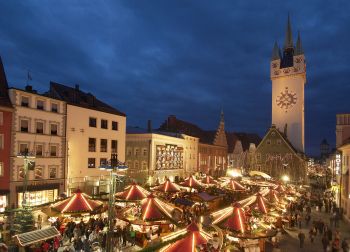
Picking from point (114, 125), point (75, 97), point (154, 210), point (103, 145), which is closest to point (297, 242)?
point (154, 210)

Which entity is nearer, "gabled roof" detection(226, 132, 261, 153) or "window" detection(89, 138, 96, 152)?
"window" detection(89, 138, 96, 152)

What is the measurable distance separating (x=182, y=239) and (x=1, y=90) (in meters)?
23.6

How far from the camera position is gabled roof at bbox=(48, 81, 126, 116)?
3544cm

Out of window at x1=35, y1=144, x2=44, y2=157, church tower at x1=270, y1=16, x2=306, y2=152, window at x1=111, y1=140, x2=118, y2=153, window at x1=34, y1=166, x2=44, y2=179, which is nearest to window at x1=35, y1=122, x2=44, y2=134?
window at x1=35, y1=144, x2=44, y2=157

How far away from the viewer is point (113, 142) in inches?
1608

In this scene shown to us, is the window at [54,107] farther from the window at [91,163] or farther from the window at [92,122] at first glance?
the window at [91,163]

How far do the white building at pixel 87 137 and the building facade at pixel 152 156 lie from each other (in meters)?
6.80

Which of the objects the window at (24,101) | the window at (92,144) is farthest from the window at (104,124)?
the window at (24,101)

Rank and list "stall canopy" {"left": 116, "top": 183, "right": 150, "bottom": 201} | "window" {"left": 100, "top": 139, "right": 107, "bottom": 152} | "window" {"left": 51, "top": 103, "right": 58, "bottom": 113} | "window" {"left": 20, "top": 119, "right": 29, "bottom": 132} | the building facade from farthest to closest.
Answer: the building facade
"window" {"left": 100, "top": 139, "right": 107, "bottom": 152}
"window" {"left": 51, "top": 103, "right": 58, "bottom": 113}
"window" {"left": 20, "top": 119, "right": 29, "bottom": 132}
"stall canopy" {"left": 116, "top": 183, "right": 150, "bottom": 201}

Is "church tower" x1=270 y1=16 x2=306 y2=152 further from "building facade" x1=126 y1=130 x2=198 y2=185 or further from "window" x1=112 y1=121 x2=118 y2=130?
"window" x1=112 y1=121 x2=118 y2=130

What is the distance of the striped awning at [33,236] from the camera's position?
1358cm

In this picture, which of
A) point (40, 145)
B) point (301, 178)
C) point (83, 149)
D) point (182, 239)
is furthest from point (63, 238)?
point (301, 178)

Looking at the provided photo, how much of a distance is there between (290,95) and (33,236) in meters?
56.0

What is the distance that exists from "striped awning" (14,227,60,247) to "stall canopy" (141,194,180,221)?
5265 millimetres
